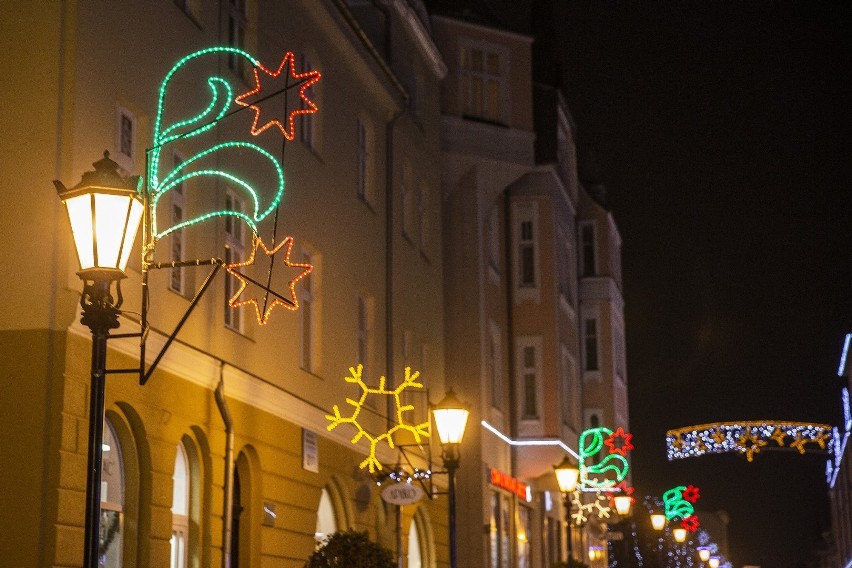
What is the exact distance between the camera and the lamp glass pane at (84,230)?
8.91 metres

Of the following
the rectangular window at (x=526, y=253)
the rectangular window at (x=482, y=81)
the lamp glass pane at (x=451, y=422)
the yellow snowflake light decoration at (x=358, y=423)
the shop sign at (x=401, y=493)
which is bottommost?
the shop sign at (x=401, y=493)

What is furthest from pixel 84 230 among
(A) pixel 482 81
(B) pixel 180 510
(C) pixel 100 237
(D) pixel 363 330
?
(A) pixel 482 81

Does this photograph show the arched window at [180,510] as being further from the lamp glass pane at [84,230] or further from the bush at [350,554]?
the lamp glass pane at [84,230]

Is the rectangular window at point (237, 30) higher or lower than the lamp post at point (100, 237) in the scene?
higher

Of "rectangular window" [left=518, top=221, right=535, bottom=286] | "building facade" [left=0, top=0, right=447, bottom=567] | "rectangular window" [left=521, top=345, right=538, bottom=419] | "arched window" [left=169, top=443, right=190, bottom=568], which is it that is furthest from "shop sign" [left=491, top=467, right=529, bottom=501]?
"arched window" [left=169, top=443, right=190, bottom=568]

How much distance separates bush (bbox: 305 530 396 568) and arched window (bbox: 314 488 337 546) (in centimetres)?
355

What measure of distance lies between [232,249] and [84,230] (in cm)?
934

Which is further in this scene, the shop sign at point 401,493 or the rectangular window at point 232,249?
the shop sign at point 401,493

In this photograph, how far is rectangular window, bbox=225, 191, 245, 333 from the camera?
1803cm

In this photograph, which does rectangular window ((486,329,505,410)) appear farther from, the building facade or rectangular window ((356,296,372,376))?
rectangular window ((356,296,372,376))

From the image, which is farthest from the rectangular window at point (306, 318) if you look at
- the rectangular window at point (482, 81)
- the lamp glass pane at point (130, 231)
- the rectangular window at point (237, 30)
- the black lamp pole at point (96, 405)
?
the rectangular window at point (482, 81)

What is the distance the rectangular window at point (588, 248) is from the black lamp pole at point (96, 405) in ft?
138

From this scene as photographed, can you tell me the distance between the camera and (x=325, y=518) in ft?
Result: 72.0

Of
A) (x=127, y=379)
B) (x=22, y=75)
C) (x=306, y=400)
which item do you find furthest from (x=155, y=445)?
(x=306, y=400)
